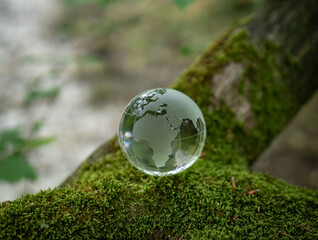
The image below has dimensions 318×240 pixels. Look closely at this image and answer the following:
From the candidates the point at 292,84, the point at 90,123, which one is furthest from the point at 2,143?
the point at 292,84

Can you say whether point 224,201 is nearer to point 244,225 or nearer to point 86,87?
point 244,225

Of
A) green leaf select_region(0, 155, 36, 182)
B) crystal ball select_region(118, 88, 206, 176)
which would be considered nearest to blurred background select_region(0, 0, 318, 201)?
green leaf select_region(0, 155, 36, 182)

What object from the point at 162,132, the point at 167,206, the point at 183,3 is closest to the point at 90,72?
the point at 183,3

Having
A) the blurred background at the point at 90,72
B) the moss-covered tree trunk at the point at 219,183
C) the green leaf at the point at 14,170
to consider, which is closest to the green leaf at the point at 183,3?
the moss-covered tree trunk at the point at 219,183

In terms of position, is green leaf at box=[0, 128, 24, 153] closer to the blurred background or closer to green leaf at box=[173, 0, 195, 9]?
the blurred background

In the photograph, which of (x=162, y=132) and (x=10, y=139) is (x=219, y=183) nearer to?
(x=162, y=132)
